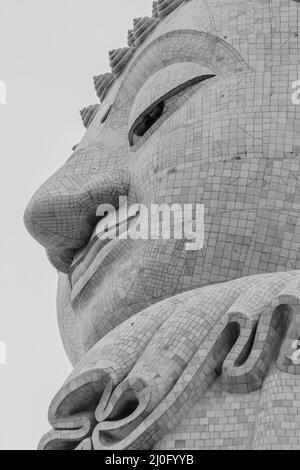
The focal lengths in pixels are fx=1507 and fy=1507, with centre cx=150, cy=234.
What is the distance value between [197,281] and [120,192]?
1250 mm

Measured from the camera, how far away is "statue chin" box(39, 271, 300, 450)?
10.6m

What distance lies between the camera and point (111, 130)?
13.6 meters

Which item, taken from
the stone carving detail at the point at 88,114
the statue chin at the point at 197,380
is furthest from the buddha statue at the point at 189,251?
the stone carving detail at the point at 88,114

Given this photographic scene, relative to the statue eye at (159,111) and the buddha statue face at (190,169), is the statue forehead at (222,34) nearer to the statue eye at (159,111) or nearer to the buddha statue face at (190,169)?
the buddha statue face at (190,169)

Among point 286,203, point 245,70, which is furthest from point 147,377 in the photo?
point 245,70

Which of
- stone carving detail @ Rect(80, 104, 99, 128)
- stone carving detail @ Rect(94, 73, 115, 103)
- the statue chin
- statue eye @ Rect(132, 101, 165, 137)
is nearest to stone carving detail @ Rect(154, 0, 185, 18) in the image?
stone carving detail @ Rect(94, 73, 115, 103)

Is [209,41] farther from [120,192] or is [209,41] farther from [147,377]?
[147,377]

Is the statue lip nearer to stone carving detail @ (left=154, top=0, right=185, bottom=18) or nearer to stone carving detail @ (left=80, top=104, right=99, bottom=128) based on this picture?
stone carving detail @ (left=80, top=104, right=99, bottom=128)

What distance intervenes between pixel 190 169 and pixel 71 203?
112 centimetres

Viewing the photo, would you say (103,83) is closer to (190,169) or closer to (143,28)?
(143,28)

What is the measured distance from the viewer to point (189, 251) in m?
11.9
